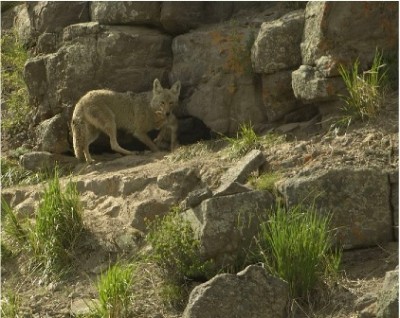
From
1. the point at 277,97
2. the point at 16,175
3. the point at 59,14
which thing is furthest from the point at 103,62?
the point at 277,97

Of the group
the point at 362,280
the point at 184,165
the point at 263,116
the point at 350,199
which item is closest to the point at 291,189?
the point at 350,199

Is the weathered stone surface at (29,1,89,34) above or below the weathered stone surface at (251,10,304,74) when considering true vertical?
above

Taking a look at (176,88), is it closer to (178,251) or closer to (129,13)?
(129,13)

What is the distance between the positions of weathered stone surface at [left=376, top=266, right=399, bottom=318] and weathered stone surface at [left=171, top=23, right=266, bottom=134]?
4.67m

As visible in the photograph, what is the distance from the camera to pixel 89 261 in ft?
35.3

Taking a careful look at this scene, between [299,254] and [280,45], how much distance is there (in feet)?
12.1

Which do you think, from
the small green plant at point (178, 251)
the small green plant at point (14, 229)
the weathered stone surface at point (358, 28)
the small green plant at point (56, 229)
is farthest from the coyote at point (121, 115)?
the small green plant at point (178, 251)

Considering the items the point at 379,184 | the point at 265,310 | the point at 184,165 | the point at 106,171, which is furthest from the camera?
the point at 106,171

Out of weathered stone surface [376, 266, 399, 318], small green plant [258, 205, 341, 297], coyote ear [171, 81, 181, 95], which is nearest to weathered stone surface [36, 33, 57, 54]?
coyote ear [171, 81, 181, 95]

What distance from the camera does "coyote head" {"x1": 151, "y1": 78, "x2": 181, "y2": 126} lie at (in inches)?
516

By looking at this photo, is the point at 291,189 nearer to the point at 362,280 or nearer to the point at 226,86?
the point at 362,280

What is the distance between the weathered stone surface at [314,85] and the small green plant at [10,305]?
4.16m

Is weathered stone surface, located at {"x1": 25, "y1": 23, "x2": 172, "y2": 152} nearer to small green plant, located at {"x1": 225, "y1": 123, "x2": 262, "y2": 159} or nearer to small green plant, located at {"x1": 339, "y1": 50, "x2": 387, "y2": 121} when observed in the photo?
small green plant, located at {"x1": 225, "y1": 123, "x2": 262, "y2": 159}

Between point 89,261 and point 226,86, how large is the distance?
3364 millimetres
